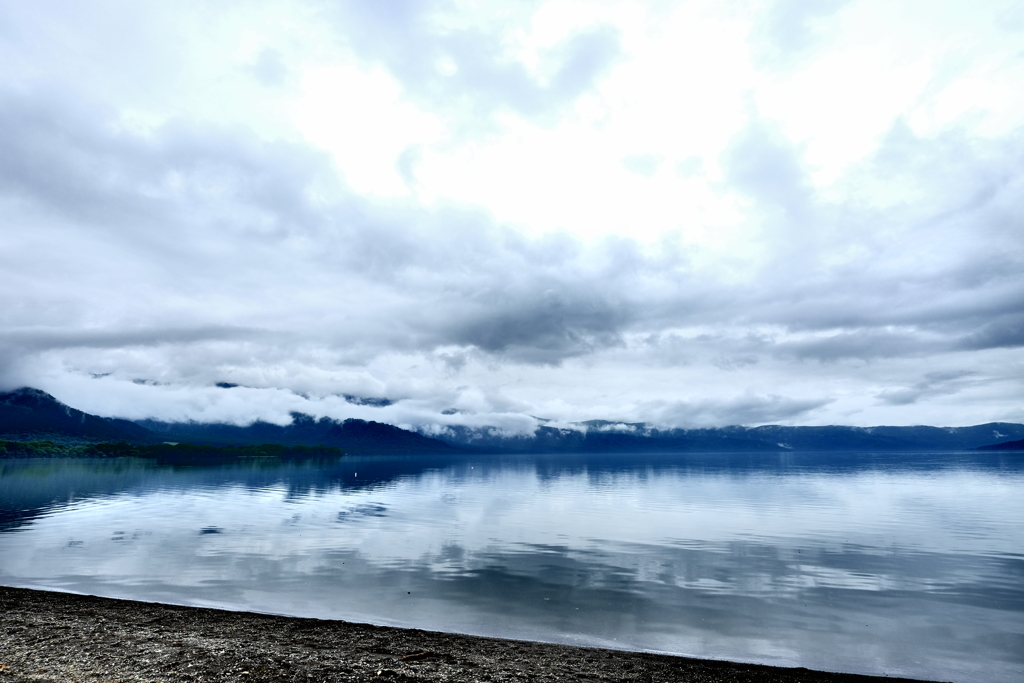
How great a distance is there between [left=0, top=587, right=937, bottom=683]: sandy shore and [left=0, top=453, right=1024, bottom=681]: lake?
416 centimetres

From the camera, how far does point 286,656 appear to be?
2188 centimetres

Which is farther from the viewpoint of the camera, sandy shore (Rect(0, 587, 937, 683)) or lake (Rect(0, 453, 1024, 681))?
lake (Rect(0, 453, 1024, 681))

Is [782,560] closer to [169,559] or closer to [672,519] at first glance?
[672,519]

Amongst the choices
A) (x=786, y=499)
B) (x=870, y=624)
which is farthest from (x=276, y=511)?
(x=786, y=499)

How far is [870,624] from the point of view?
31891mm

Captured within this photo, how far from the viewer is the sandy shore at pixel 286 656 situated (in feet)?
65.0

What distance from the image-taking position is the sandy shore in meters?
19.8

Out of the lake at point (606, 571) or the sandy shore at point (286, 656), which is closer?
the sandy shore at point (286, 656)

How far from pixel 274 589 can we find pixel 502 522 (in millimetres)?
41847

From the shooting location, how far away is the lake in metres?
29.5

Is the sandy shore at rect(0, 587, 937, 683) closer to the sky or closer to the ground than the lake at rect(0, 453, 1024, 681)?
closer to the sky

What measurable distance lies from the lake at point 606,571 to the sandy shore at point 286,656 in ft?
13.7

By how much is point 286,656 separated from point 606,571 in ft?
95.9

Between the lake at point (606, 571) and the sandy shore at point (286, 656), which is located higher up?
the sandy shore at point (286, 656)
